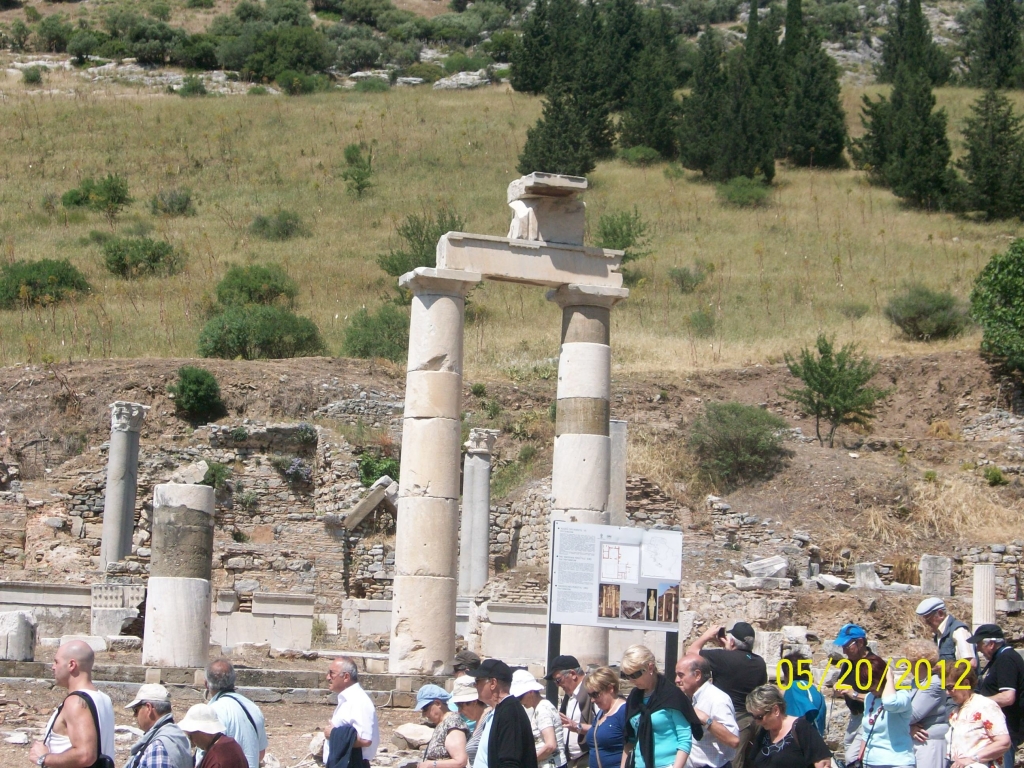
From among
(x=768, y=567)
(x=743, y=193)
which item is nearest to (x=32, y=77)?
(x=743, y=193)

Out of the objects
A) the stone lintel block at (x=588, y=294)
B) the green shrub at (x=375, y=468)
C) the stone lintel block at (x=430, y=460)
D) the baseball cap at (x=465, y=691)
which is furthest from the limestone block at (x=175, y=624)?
the green shrub at (x=375, y=468)

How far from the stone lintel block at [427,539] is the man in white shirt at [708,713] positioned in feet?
19.9

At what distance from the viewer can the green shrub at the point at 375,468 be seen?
3119 cm

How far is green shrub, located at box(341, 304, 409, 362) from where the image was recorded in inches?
1500

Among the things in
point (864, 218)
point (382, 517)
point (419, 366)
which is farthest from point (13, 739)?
point (864, 218)

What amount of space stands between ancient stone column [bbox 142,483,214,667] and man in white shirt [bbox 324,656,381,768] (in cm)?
629

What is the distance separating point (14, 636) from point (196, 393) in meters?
20.0

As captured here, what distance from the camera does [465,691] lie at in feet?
27.0

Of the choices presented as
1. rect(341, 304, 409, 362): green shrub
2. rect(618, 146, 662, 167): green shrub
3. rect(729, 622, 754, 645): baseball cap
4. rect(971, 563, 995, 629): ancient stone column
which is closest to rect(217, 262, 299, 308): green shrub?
rect(341, 304, 409, 362): green shrub

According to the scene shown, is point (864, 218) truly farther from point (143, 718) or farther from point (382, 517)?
point (143, 718)

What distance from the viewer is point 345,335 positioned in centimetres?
4012

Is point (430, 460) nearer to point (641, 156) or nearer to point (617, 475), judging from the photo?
point (617, 475)

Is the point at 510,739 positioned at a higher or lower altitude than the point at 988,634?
lower

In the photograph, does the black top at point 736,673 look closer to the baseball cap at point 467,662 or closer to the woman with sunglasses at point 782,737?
the woman with sunglasses at point 782,737
